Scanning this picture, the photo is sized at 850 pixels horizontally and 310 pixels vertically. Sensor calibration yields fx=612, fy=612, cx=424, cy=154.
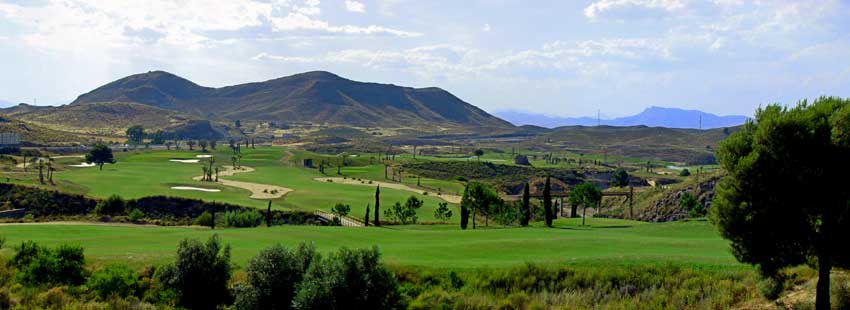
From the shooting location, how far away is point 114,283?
23.2 meters

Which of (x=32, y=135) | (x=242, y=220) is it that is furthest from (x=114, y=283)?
(x=32, y=135)

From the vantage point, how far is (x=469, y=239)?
3584 centimetres

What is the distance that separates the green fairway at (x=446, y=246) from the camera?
26.0m

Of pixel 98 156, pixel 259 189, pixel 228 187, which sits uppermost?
pixel 98 156

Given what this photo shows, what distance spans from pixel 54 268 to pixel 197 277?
6.15m

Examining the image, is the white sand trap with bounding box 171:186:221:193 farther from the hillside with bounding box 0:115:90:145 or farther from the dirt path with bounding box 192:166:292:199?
the hillside with bounding box 0:115:90:145

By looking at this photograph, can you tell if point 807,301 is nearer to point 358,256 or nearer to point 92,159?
point 358,256

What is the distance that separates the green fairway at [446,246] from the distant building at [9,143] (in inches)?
4899

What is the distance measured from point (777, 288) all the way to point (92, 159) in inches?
5683

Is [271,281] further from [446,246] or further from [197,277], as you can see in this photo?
[446,246]

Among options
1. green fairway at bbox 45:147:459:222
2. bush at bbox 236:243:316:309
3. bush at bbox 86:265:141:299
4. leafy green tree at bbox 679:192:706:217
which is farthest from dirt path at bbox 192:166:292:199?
bush at bbox 236:243:316:309

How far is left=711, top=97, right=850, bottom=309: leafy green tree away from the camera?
55.7 feet

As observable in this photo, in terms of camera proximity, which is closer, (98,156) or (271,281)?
(271,281)

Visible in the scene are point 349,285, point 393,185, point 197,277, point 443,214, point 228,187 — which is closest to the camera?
point 349,285
